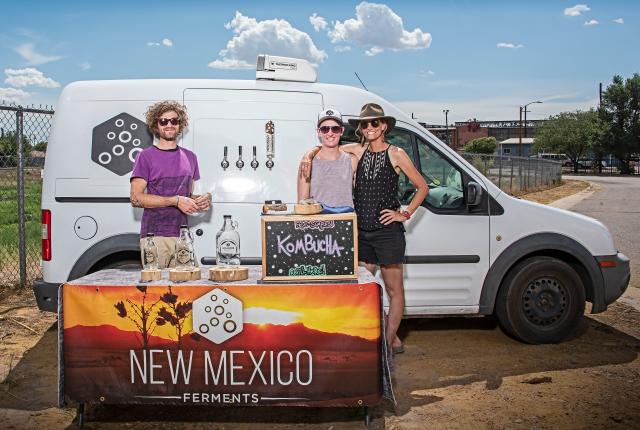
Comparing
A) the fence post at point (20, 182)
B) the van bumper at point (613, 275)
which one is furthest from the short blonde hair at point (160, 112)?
the fence post at point (20, 182)

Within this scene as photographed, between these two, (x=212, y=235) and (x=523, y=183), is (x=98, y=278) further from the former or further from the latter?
(x=523, y=183)

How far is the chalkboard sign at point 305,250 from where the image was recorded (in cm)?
365

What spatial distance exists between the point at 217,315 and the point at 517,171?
2546cm

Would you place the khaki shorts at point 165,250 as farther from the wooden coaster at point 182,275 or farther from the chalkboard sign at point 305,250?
the chalkboard sign at point 305,250

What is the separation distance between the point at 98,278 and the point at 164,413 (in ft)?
3.23

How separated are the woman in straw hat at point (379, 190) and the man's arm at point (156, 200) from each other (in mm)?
837

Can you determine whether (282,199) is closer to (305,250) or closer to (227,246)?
(227,246)

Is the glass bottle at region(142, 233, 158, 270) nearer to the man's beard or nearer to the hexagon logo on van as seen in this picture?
the man's beard

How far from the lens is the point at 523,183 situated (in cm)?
2736

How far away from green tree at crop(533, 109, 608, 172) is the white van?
5930 cm

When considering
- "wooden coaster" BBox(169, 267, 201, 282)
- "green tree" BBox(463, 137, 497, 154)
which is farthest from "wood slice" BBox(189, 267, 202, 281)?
"green tree" BBox(463, 137, 497, 154)

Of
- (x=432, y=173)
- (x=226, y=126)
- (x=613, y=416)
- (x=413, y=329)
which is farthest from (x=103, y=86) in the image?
(x=613, y=416)

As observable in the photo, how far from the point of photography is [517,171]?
1077 inches

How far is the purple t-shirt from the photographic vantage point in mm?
4176
